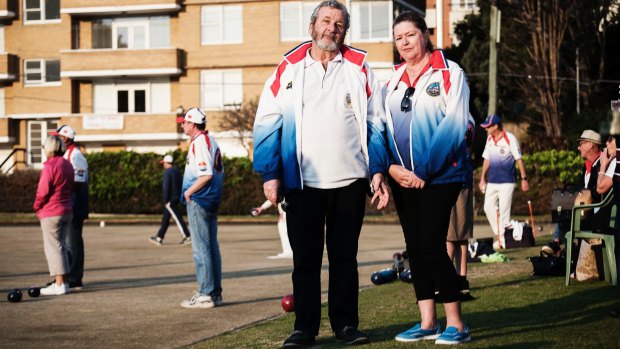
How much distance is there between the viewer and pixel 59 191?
13.0 meters

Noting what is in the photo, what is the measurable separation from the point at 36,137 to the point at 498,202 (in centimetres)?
4559

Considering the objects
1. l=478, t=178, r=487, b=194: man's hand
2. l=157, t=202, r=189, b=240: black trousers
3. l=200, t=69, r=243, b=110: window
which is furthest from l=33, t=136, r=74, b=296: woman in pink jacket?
l=200, t=69, r=243, b=110: window

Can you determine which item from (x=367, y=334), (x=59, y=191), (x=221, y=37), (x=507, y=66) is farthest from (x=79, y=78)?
(x=367, y=334)

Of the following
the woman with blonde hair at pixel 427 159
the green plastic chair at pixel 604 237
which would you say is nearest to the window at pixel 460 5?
the green plastic chair at pixel 604 237

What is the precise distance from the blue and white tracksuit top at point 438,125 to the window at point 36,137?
53.8 meters

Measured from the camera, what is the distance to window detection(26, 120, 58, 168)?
59.2 m

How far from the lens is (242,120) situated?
5141cm

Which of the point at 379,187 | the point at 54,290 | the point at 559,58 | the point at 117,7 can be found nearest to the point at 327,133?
the point at 379,187

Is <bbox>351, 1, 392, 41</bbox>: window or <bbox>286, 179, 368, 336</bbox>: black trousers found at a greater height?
<bbox>351, 1, 392, 41</bbox>: window

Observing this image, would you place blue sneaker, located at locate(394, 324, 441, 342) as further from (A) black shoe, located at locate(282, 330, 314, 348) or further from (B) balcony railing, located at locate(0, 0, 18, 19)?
(B) balcony railing, located at locate(0, 0, 18, 19)

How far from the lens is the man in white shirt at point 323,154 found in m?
7.49

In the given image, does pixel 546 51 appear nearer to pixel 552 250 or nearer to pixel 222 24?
pixel 222 24

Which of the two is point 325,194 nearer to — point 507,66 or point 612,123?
point 612,123

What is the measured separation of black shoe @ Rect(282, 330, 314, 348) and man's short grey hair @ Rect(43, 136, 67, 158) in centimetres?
635
